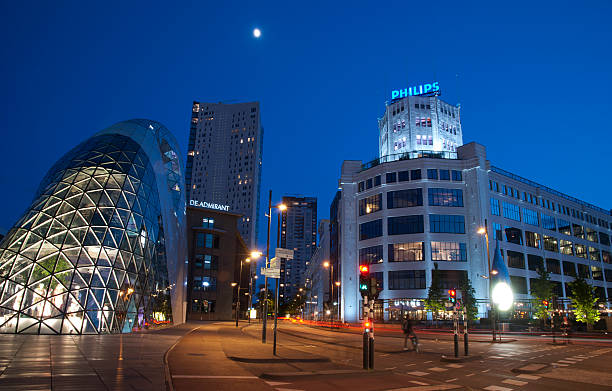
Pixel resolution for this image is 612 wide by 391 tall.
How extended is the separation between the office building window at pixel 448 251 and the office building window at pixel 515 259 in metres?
10.8

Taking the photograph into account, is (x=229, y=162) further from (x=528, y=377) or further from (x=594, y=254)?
(x=528, y=377)

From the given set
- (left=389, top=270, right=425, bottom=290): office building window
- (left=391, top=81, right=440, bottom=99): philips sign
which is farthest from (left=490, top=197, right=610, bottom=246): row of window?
(left=391, top=81, right=440, bottom=99): philips sign

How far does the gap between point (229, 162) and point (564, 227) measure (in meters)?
136

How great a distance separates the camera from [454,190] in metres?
74.1

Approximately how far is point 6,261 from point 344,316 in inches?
2287

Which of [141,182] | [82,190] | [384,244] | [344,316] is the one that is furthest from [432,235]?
[82,190]

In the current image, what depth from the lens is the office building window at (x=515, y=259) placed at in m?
75.3

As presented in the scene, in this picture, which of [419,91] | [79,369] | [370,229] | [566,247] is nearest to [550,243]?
[566,247]

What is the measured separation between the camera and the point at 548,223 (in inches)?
3428

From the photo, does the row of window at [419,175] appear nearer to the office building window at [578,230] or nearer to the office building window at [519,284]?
the office building window at [519,284]

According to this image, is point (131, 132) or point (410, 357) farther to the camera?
point (131, 132)

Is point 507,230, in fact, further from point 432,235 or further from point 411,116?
point 411,116

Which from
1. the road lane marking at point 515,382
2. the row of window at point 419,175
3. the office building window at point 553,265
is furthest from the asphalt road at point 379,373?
the office building window at point 553,265

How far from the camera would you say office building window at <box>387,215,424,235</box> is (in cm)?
7206
